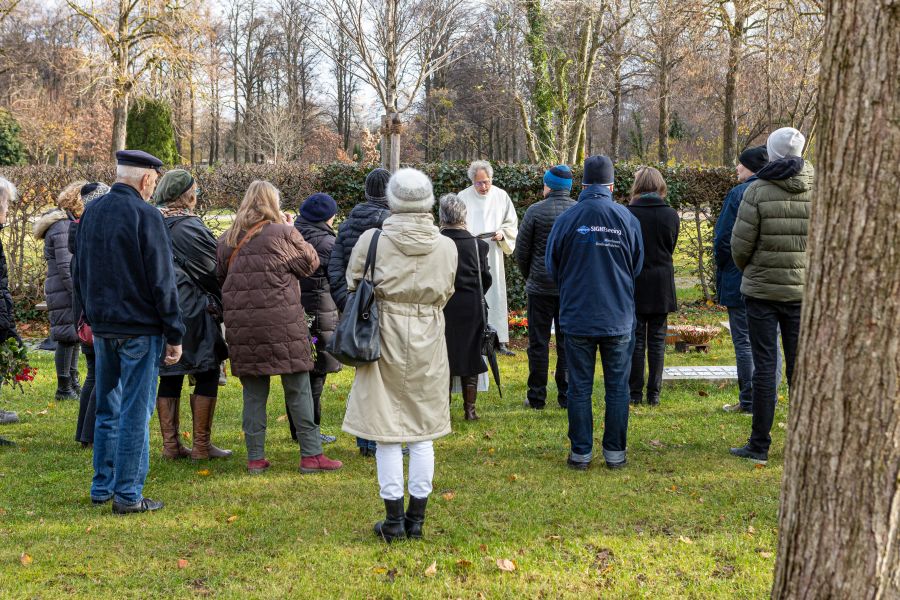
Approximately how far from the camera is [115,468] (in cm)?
488

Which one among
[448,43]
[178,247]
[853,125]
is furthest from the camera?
[448,43]

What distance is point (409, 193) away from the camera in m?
4.34

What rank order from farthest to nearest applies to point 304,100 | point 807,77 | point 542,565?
point 304,100 → point 807,77 → point 542,565

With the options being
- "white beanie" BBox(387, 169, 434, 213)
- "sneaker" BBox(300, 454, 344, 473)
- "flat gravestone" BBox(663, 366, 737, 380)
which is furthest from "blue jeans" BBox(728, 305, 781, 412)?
"white beanie" BBox(387, 169, 434, 213)

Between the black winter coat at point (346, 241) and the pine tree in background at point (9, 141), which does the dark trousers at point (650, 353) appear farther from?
the pine tree in background at point (9, 141)

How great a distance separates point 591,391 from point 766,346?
4.17 ft

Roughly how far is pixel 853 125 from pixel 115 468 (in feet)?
14.2

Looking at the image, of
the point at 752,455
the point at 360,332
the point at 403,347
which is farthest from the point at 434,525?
the point at 752,455

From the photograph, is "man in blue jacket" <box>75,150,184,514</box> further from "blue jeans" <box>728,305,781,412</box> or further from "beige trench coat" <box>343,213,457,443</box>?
"blue jeans" <box>728,305,781,412</box>

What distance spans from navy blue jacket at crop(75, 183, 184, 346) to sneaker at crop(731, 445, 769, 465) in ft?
13.2

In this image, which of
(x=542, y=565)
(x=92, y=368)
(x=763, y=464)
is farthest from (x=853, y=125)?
(x=92, y=368)

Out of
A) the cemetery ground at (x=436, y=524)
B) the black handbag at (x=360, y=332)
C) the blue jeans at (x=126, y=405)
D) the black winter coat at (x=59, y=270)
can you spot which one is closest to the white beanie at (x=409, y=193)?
the black handbag at (x=360, y=332)

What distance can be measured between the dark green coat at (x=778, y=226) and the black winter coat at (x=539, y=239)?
5.95 feet

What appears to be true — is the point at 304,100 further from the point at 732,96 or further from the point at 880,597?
the point at 880,597
